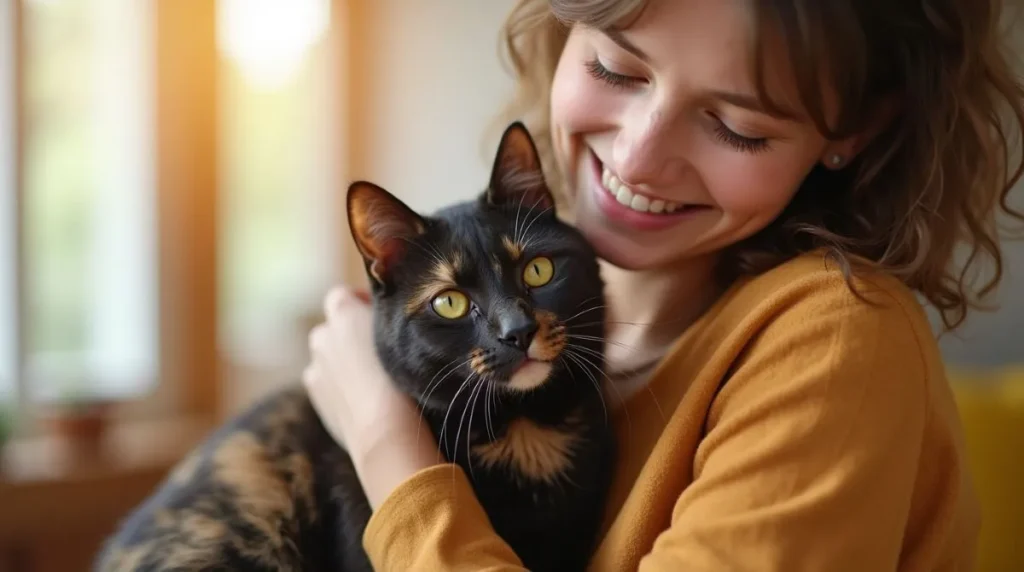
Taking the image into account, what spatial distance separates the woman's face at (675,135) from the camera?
94 centimetres

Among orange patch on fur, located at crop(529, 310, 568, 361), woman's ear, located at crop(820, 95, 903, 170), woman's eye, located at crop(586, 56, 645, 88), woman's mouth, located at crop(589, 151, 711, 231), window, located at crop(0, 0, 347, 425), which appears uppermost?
woman's eye, located at crop(586, 56, 645, 88)

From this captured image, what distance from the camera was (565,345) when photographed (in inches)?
40.3

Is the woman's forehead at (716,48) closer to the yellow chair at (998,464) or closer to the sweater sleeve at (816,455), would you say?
the sweater sleeve at (816,455)

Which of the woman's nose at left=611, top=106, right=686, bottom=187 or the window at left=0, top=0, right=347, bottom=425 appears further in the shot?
the window at left=0, top=0, right=347, bottom=425

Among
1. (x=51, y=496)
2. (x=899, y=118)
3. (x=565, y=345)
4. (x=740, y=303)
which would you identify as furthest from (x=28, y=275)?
(x=899, y=118)

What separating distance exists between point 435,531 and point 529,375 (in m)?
0.21

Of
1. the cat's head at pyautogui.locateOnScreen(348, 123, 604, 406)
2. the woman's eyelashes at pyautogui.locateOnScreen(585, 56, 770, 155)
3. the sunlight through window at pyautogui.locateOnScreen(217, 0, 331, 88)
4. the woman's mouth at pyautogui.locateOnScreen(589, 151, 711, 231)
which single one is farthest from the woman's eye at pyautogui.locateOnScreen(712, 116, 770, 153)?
the sunlight through window at pyautogui.locateOnScreen(217, 0, 331, 88)

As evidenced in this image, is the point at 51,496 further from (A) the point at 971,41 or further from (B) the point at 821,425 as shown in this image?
(A) the point at 971,41

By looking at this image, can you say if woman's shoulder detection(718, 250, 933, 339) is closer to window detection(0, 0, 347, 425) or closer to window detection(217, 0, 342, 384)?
window detection(0, 0, 347, 425)

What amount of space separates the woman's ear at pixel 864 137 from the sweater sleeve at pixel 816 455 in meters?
0.24

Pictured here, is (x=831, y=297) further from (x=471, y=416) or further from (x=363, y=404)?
(x=363, y=404)

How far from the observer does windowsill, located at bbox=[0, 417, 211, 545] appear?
2.12m

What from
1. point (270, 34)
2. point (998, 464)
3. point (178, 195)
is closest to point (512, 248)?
point (998, 464)

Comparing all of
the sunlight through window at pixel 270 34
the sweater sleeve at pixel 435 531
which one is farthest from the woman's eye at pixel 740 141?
the sunlight through window at pixel 270 34
